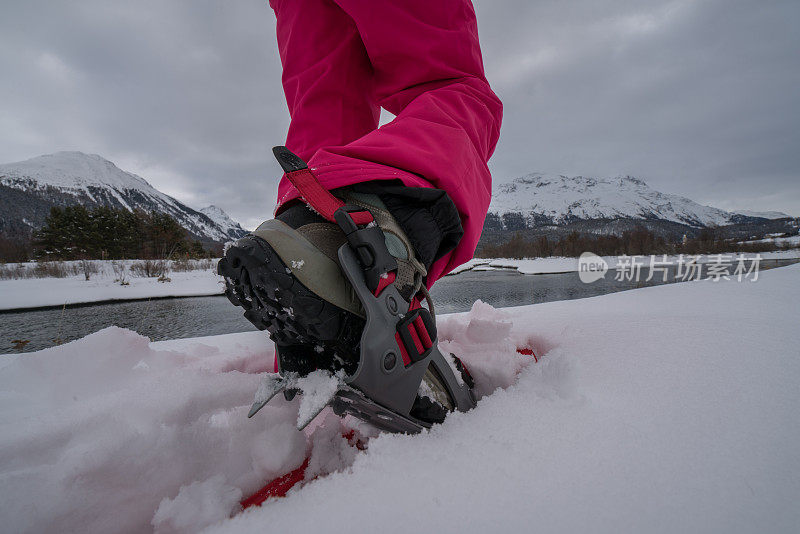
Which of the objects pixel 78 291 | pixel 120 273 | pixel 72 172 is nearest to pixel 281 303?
pixel 78 291

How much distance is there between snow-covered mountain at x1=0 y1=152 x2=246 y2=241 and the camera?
43.9m

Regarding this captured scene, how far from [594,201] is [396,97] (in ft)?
321

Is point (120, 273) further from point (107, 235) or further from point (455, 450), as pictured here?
point (107, 235)

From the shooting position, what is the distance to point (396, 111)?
2.03 feet

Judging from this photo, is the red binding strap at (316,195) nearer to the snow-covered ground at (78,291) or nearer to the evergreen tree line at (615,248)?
the snow-covered ground at (78,291)

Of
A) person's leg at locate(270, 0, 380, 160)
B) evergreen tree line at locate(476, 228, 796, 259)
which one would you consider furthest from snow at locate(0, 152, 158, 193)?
person's leg at locate(270, 0, 380, 160)

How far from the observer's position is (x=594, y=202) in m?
82.1

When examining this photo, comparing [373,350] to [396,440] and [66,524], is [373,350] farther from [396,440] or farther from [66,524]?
[66,524]

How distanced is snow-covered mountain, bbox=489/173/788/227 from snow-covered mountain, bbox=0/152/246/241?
7082 centimetres

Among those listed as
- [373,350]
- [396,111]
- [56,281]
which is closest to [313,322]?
[373,350]

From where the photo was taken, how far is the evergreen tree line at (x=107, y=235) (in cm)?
1446

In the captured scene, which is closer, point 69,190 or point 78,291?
point 78,291

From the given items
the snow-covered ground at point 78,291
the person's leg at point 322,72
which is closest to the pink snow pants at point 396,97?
the person's leg at point 322,72

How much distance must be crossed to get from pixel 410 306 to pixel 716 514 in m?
0.31
